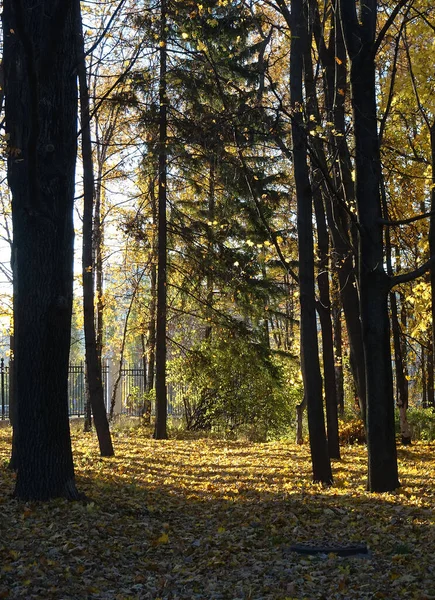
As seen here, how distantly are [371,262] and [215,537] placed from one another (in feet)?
13.1

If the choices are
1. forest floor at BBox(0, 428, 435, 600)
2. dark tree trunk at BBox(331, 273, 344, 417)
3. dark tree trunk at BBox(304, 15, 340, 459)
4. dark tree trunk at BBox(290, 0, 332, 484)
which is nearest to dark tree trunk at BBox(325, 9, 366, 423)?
dark tree trunk at BBox(304, 15, 340, 459)

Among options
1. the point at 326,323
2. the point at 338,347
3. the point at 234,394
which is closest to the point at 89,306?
the point at 326,323

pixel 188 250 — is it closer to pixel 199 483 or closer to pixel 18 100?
pixel 199 483

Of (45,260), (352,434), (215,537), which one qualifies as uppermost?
(45,260)

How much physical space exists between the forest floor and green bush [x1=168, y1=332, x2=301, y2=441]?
25.7ft

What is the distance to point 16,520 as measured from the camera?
645 cm

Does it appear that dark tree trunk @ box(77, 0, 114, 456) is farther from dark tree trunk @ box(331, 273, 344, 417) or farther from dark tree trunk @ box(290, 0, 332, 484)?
dark tree trunk @ box(331, 273, 344, 417)

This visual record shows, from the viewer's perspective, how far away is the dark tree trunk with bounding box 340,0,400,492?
27.8 ft

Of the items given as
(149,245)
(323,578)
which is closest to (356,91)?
(323,578)

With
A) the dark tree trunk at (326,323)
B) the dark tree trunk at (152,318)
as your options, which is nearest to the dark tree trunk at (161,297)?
the dark tree trunk at (152,318)

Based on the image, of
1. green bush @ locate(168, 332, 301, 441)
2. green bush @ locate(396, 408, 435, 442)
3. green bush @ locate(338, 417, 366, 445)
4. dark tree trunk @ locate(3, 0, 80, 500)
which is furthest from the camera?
green bush @ locate(168, 332, 301, 441)

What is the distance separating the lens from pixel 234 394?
1916 cm

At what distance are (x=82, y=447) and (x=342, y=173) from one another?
736 cm

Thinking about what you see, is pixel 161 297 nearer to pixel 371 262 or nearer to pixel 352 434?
pixel 352 434
